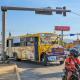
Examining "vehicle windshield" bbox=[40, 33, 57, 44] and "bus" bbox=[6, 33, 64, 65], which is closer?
"bus" bbox=[6, 33, 64, 65]

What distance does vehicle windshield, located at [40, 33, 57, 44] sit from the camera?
102 ft

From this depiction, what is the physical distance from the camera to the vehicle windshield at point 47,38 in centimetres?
3105

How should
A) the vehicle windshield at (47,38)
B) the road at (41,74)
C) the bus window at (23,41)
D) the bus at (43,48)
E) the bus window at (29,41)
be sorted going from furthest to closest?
the bus window at (23,41), the bus window at (29,41), the vehicle windshield at (47,38), the bus at (43,48), the road at (41,74)

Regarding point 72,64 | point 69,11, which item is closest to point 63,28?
point 69,11

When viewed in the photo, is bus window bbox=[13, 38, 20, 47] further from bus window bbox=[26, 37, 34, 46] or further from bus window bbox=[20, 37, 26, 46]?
bus window bbox=[26, 37, 34, 46]

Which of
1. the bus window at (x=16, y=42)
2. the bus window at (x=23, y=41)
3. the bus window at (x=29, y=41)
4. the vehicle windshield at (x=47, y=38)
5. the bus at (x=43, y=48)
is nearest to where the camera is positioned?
the bus at (x=43, y=48)

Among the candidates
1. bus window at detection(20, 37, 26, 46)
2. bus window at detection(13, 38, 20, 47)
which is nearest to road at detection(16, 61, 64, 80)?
bus window at detection(20, 37, 26, 46)

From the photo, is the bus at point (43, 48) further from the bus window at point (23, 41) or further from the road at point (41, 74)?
the road at point (41, 74)

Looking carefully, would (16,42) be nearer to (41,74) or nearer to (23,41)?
(23,41)

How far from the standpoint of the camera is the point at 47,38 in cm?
3127

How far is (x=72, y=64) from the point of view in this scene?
42.0 feet

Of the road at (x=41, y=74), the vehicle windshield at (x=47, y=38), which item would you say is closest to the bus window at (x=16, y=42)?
the vehicle windshield at (x=47, y=38)

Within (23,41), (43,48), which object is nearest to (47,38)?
(43,48)

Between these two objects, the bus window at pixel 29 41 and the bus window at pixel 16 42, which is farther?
the bus window at pixel 16 42
